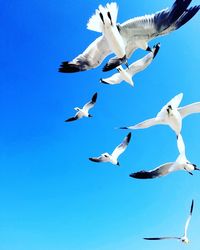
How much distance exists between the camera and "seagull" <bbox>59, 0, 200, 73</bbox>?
1169cm

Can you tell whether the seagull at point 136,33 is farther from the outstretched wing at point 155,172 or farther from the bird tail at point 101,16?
the outstretched wing at point 155,172

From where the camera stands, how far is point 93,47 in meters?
13.8

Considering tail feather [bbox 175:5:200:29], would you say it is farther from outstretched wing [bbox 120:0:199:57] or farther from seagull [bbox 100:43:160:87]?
seagull [bbox 100:43:160:87]

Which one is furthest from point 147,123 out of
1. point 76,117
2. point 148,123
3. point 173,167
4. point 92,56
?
point 76,117

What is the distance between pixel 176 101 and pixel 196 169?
92.4 inches

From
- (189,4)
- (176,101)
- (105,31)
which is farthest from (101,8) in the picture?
(176,101)

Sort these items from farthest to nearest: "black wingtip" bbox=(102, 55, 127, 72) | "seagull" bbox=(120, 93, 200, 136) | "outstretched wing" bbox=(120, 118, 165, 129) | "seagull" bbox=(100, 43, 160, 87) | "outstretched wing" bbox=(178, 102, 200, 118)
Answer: "seagull" bbox=(100, 43, 160, 87), "outstretched wing" bbox=(178, 102, 200, 118), "outstretched wing" bbox=(120, 118, 165, 129), "seagull" bbox=(120, 93, 200, 136), "black wingtip" bbox=(102, 55, 127, 72)

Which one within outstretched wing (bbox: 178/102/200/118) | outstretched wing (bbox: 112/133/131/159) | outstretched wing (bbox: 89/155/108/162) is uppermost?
outstretched wing (bbox: 112/133/131/159)

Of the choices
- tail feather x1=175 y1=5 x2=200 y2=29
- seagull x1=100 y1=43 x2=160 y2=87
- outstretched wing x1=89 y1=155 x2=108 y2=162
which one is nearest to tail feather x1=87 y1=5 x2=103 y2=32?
tail feather x1=175 y1=5 x2=200 y2=29

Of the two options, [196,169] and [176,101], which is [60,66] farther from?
[196,169]

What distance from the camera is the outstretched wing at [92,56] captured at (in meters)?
13.3

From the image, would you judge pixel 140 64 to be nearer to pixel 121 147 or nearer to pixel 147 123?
pixel 147 123

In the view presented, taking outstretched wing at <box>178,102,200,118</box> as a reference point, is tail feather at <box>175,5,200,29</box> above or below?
above

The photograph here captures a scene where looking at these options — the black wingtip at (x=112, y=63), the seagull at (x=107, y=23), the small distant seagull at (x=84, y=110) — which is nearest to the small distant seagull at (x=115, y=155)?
the small distant seagull at (x=84, y=110)
